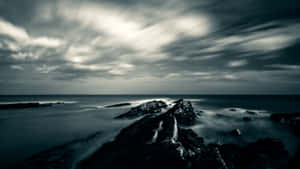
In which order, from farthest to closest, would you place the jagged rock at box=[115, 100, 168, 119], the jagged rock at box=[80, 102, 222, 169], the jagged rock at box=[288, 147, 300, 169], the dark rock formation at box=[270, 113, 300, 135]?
1. the jagged rock at box=[115, 100, 168, 119]
2. the dark rock formation at box=[270, 113, 300, 135]
3. the jagged rock at box=[288, 147, 300, 169]
4. the jagged rock at box=[80, 102, 222, 169]

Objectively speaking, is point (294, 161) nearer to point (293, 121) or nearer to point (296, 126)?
point (296, 126)

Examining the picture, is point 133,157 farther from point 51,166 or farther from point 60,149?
point 60,149

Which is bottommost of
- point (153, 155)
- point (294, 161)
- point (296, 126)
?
point (294, 161)

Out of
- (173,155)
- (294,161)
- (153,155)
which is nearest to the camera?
(173,155)

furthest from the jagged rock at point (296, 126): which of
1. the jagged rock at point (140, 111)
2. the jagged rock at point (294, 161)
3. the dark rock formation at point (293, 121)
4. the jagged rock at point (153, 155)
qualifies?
the jagged rock at point (140, 111)

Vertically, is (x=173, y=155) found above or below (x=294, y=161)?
above

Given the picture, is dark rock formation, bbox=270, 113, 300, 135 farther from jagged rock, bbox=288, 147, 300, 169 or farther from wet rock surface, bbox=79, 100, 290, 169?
jagged rock, bbox=288, 147, 300, 169

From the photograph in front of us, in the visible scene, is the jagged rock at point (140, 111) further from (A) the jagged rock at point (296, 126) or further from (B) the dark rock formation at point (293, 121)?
(B) the dark rock formation at point (293, 121)

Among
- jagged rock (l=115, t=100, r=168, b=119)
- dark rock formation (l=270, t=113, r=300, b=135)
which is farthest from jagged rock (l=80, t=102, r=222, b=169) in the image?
dark rock formation (l=270, t=113, r=300, b=135)

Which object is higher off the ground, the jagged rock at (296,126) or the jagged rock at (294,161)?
the jagged rock at (296,126)

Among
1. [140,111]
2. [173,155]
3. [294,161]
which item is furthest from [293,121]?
[140,111]

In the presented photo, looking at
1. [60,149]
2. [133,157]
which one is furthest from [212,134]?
[60,149]

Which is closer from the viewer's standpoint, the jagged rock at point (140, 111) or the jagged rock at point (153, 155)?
the jagged rock at point (153, 155)
